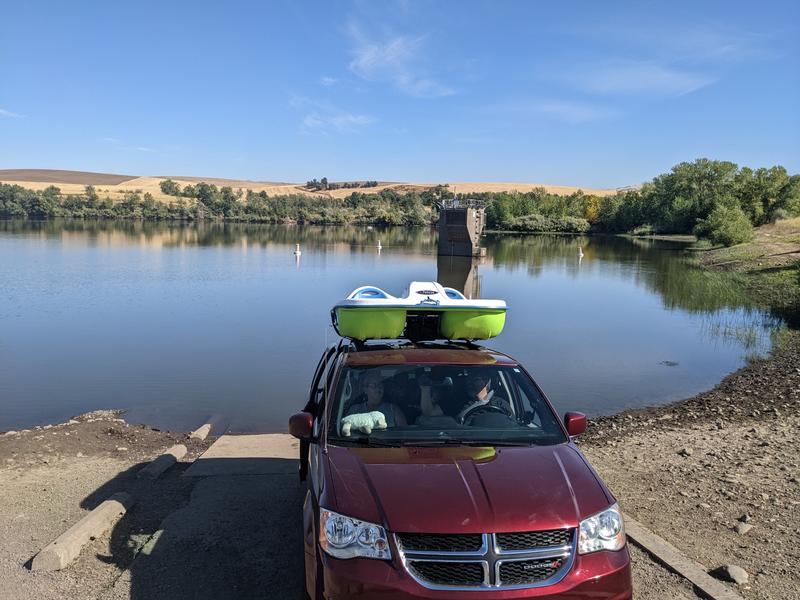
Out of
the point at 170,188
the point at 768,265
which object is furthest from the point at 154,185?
the point at 768,265

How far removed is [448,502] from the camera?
3537 mm

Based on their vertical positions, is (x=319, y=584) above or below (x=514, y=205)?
below

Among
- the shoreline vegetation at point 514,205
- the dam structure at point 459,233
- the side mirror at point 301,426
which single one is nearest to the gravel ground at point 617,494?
the side mirror at point 301,426

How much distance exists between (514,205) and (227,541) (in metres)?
137

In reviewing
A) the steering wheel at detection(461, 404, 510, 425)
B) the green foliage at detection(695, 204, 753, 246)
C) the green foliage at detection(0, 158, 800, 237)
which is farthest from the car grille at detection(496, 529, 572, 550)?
the green foliage at detection(0, 158, 800, 237)

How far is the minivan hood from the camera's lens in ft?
11.3

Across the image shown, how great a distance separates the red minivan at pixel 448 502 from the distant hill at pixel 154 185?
484ft

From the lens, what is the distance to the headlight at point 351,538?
3.38m

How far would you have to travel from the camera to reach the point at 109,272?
37.7 meters

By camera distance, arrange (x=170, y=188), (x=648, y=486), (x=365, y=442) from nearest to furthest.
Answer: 1. (x=365, y=442)
2. (x=648, y=486)
3. (x=170, y=188)

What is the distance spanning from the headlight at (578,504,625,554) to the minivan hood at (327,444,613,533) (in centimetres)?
5

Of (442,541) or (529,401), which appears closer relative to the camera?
(442,541)

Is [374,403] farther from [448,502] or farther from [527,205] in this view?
[527,205]

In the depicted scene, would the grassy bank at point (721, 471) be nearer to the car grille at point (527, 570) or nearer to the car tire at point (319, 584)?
the car grille at point (527, 570)
